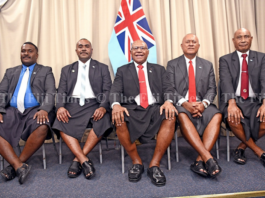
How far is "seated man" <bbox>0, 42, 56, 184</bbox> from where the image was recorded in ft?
7.75

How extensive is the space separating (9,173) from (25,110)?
2.77 ft

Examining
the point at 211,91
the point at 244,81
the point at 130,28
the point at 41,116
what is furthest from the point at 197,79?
the point at 41,116

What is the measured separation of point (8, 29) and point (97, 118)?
97.4 inches

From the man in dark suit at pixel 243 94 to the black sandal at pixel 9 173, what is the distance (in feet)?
8.10

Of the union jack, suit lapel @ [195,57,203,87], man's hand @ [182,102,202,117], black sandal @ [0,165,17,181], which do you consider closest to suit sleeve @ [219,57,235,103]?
suit lapel @ [195,57,203,87]

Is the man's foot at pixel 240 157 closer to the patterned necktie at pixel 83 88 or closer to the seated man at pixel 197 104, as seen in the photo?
the seated man at pixel 197 104

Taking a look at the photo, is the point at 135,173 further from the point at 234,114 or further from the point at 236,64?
the point at 236,64

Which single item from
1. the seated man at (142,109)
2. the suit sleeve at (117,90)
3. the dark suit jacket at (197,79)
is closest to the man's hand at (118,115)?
the seated man at (142,109)

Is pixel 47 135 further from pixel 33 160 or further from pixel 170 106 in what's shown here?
pixel 170 106

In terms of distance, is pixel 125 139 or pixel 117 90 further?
pixel 117 90

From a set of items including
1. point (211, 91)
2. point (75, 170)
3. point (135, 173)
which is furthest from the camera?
point (211, 91)

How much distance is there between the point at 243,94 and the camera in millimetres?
2871

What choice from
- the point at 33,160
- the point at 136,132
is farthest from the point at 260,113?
the point at 33,160

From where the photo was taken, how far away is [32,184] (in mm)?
2166
